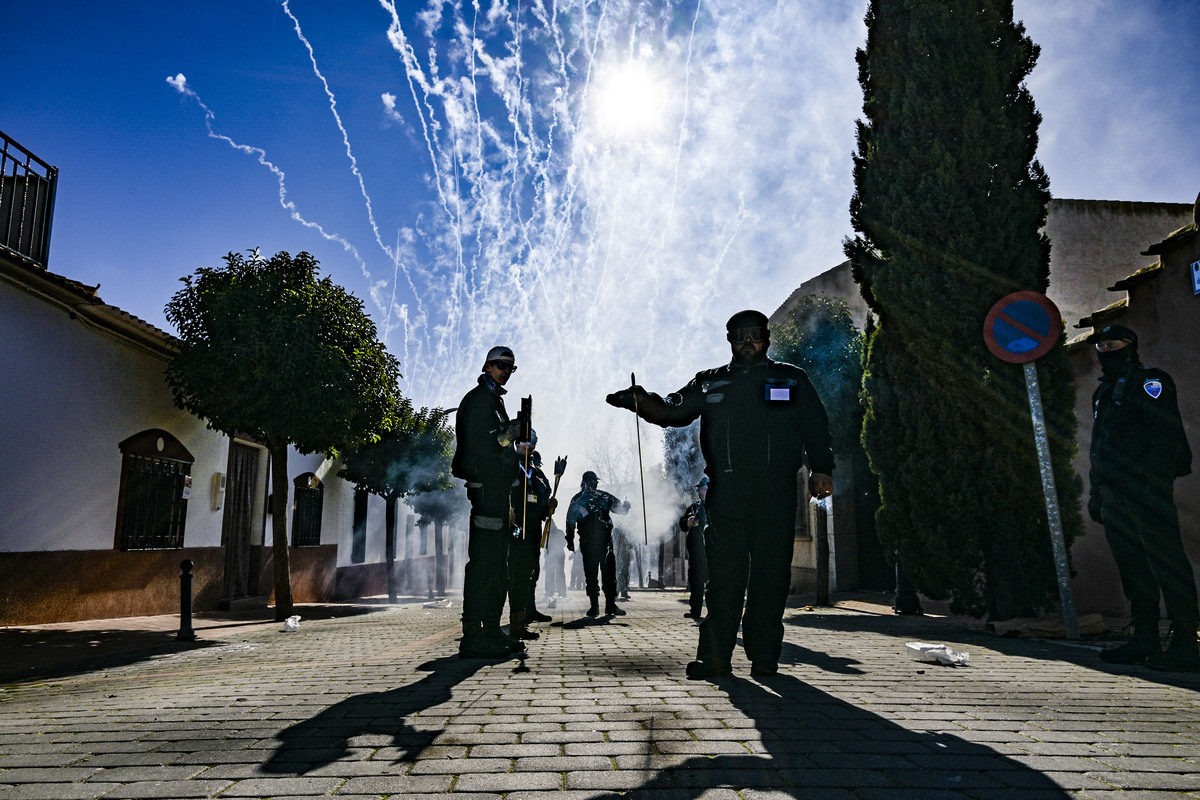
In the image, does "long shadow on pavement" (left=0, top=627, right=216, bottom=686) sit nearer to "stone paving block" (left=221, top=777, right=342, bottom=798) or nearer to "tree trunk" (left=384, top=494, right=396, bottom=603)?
"stone paving block" (left=221, top=777, right=342, bottom=798)

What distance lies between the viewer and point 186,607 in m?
8.73

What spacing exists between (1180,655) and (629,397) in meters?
3.80

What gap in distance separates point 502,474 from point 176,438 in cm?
959

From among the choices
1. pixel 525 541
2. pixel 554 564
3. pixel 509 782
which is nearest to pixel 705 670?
pixel 509 782

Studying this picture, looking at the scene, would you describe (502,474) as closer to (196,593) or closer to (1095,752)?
(1095,752)

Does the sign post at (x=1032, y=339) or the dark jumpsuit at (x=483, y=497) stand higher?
the sign post at (x=1032, y=339)

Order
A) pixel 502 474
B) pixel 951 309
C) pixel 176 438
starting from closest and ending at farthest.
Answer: pixel 502 474, pixel 951 309, pixel 176 438

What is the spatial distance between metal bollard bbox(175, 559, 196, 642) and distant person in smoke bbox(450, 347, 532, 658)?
4.56 m

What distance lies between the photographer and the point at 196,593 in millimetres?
13242

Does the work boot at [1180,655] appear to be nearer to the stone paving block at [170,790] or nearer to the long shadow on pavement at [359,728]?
the long shadow on pavement at [359,728]

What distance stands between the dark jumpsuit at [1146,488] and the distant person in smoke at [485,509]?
435 cm

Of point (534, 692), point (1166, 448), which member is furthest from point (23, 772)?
point (1166, 448)

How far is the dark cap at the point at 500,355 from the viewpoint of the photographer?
20.1ft

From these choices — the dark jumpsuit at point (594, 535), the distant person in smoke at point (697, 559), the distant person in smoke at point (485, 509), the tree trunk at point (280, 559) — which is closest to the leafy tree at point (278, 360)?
the tree trunk at point (280, 559)
